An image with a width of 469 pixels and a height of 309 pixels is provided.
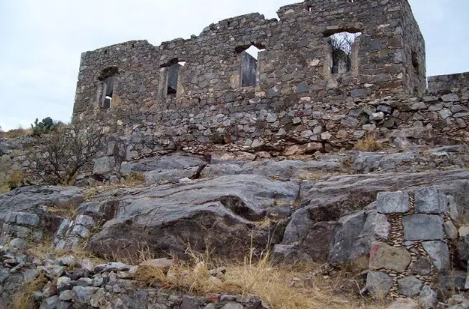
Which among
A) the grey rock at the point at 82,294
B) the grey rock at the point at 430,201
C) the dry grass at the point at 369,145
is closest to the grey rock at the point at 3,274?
the grey rock at the point at 82,294

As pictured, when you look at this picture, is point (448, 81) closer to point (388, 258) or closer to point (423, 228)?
point (423, 228)

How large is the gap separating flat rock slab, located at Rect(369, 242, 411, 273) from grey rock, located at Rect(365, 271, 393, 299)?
85 millimetres

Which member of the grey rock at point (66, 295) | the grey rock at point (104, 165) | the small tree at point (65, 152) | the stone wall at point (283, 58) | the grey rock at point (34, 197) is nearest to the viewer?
the grey rock at point (66, 295)

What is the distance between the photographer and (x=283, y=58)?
1336 cm

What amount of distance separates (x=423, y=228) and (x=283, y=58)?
28.4ft

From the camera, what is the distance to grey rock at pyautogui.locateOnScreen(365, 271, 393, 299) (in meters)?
5.11

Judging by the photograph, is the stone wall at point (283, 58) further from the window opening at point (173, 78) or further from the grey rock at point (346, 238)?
the grey rock at point (346, 238)

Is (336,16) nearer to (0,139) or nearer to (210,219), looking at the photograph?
(210,219)

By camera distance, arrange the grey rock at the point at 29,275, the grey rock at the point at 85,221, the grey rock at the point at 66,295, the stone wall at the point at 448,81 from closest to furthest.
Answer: the grey rock at the point at 66,295 → the grey rock at the point at 29,275 → the grey rock at the point at 85,221 → the stone wall at the point at 448,81

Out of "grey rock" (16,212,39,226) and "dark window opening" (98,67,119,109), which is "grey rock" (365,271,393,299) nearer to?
"grey rock" (16,212,39,226)

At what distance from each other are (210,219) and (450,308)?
3431mm

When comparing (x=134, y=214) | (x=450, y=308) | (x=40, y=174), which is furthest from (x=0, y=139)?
(x=450, y=308)

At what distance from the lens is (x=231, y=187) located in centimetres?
791

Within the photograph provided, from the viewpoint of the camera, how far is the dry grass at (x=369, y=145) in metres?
9.98
